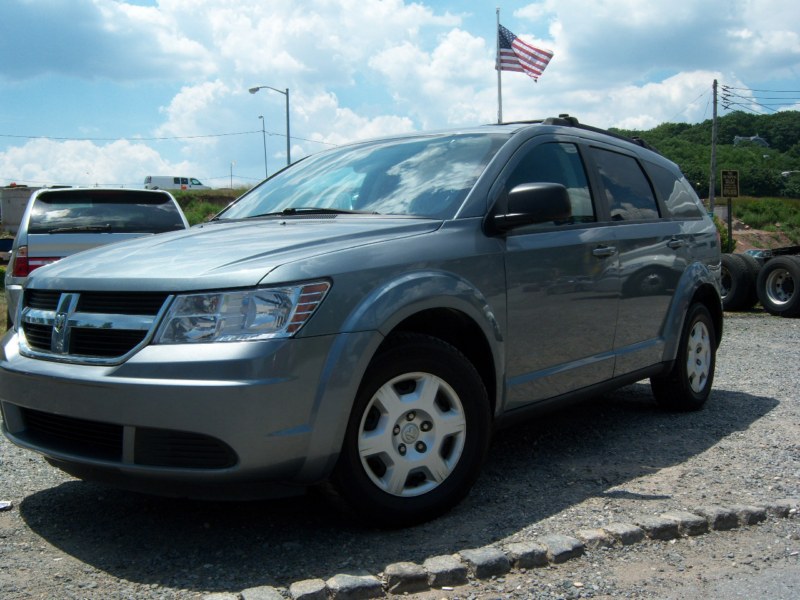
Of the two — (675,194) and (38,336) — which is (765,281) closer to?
(675,194)

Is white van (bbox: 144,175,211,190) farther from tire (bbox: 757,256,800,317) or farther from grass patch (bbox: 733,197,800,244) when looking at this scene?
tire (bbox: 757,256,800,317)

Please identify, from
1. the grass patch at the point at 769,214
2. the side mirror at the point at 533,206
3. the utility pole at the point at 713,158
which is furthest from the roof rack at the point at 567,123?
the grass patch at the point at 769,214

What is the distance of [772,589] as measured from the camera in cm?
300

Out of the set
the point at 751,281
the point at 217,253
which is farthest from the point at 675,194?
the point at 751,281

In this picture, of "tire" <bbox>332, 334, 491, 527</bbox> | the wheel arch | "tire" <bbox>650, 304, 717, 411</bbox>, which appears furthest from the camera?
"tire" <bbox>650, 304, 717, 411</bbox>

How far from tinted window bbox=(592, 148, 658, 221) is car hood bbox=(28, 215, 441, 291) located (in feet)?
5.36

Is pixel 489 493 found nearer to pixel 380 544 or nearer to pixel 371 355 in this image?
pixel 380 544

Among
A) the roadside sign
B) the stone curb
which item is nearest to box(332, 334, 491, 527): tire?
the stone curb

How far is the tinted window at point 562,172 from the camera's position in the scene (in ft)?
14.5

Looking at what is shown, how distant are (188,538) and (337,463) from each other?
2.49 ft

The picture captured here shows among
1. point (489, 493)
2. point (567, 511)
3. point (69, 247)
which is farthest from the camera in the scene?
point (69, 247)

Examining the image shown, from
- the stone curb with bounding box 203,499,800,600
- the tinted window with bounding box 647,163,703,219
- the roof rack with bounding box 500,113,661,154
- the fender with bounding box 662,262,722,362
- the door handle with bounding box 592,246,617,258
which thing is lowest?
the stone curb with bounding box 203,499,800,600

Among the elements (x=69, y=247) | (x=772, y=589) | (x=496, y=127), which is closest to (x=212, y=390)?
(x=772, y=589)

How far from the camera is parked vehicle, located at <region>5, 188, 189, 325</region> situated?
8.14 m
